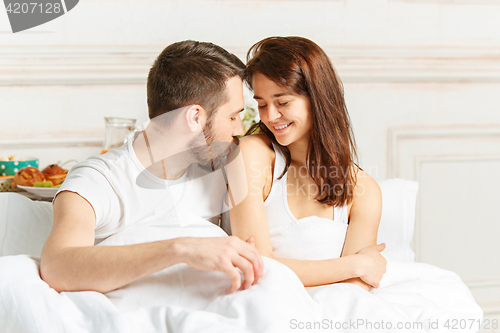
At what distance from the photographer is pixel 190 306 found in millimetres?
857

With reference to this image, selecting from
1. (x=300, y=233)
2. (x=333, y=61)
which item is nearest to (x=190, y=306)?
(x=300, y=233)

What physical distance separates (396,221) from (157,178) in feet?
3.17

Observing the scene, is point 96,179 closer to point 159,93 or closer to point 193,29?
point 159,93

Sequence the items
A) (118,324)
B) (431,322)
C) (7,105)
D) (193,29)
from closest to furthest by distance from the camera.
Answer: (118,324), (431,322), (7,105), (193,29)

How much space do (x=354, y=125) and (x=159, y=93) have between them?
1210 mm

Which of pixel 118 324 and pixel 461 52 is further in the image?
pixel 461 52

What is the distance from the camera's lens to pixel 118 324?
2.56 feet

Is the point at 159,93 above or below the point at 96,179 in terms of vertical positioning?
above

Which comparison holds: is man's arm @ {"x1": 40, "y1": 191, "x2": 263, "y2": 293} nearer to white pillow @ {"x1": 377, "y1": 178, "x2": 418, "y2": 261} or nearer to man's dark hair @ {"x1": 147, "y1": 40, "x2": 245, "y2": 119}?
man's dark hair @ {"x1": 147, "y1": 40, "x2": 245, "y2": 119}

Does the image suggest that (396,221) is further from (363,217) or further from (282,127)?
(282,127)

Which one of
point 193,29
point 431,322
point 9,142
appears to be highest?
point 193,29

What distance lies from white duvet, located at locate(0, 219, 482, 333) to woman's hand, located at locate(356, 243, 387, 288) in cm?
13

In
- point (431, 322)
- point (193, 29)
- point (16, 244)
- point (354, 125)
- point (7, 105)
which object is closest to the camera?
point (431, 322)

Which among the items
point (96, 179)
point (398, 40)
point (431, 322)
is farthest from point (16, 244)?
point (398, 40)
